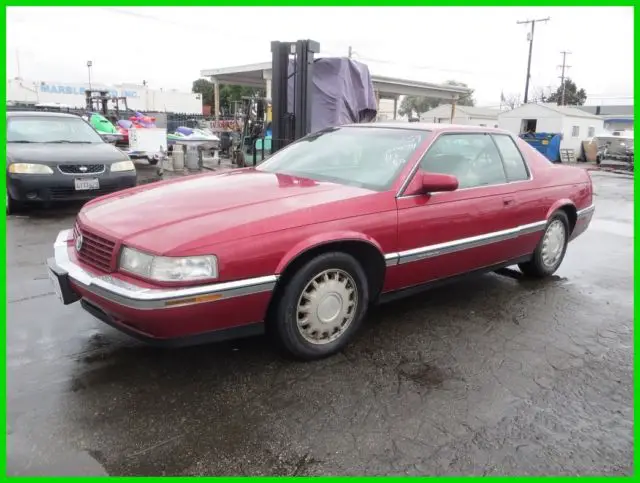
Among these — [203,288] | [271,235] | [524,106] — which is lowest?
[203,288]

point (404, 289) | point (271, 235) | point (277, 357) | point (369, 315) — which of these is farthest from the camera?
point (369, 315)

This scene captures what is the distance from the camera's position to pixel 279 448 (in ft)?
7.85

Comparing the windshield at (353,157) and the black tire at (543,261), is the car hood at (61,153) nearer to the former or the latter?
the windshield at (353,157)

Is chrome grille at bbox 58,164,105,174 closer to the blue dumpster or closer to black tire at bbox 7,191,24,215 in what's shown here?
black tire at bbox 7,191,24,215

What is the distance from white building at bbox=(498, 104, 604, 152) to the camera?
30.6 m

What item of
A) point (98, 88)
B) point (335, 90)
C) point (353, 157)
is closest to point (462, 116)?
point (98, 88)

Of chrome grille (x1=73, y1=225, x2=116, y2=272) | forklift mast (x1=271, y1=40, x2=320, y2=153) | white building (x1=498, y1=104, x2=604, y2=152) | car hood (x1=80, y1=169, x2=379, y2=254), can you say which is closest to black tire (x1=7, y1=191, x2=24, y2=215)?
A: forklift mast (x1=271, y1=40, x2=320, y2=153)

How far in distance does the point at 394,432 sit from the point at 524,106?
113 ft

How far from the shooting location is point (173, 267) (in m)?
2.60

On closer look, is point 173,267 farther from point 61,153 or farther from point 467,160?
point 61,153

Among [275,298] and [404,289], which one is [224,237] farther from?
[404,289]

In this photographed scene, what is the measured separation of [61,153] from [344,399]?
5.98 meters

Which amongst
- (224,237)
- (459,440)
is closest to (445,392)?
(459,440)

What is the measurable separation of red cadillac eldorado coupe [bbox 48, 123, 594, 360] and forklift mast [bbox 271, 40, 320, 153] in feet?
13.2
